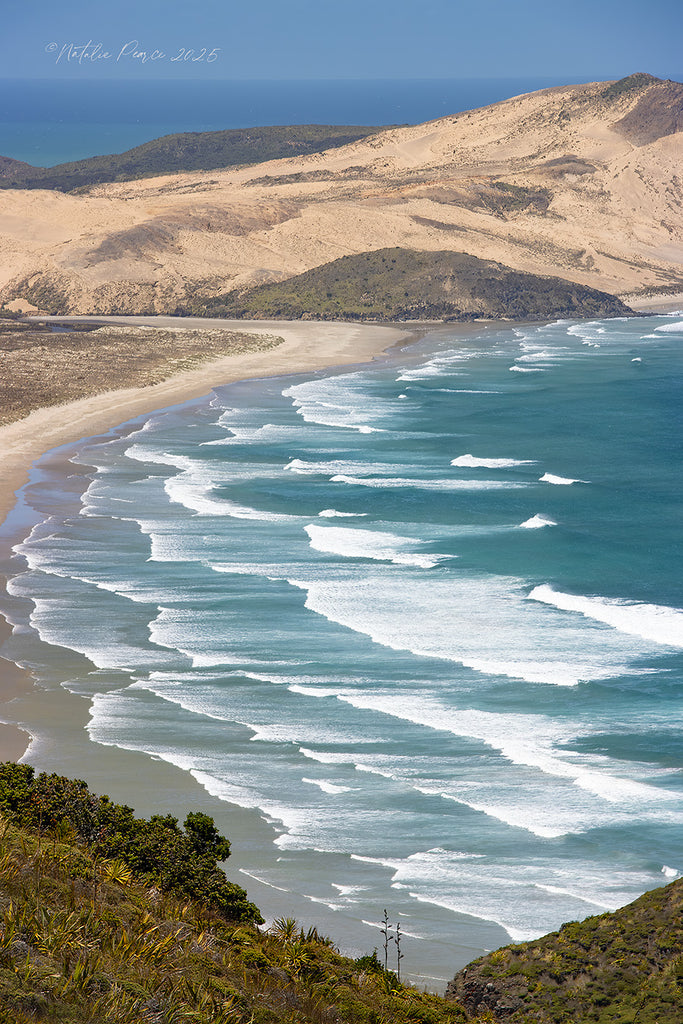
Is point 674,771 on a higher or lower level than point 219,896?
higher

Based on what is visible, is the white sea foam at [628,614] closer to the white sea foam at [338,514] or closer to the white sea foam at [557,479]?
the white sea foam at [338,514]

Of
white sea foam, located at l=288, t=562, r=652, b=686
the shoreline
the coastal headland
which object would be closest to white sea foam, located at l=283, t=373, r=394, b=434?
the coastal headland

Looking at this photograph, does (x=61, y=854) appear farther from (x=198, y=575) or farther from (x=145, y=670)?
(x=198, y=575)

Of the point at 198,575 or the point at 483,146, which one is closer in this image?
the point at 198,575

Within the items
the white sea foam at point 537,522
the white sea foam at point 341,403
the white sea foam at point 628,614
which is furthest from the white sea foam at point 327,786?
the white sea foam at point 341,403

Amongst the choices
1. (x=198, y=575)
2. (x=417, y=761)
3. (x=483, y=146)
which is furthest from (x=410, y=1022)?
(x=483, y=146)

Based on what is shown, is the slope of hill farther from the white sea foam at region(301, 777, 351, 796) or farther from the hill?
the white sea foam at region(301, 777, 351, 796)

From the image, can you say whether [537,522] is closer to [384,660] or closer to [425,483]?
[425,483]
